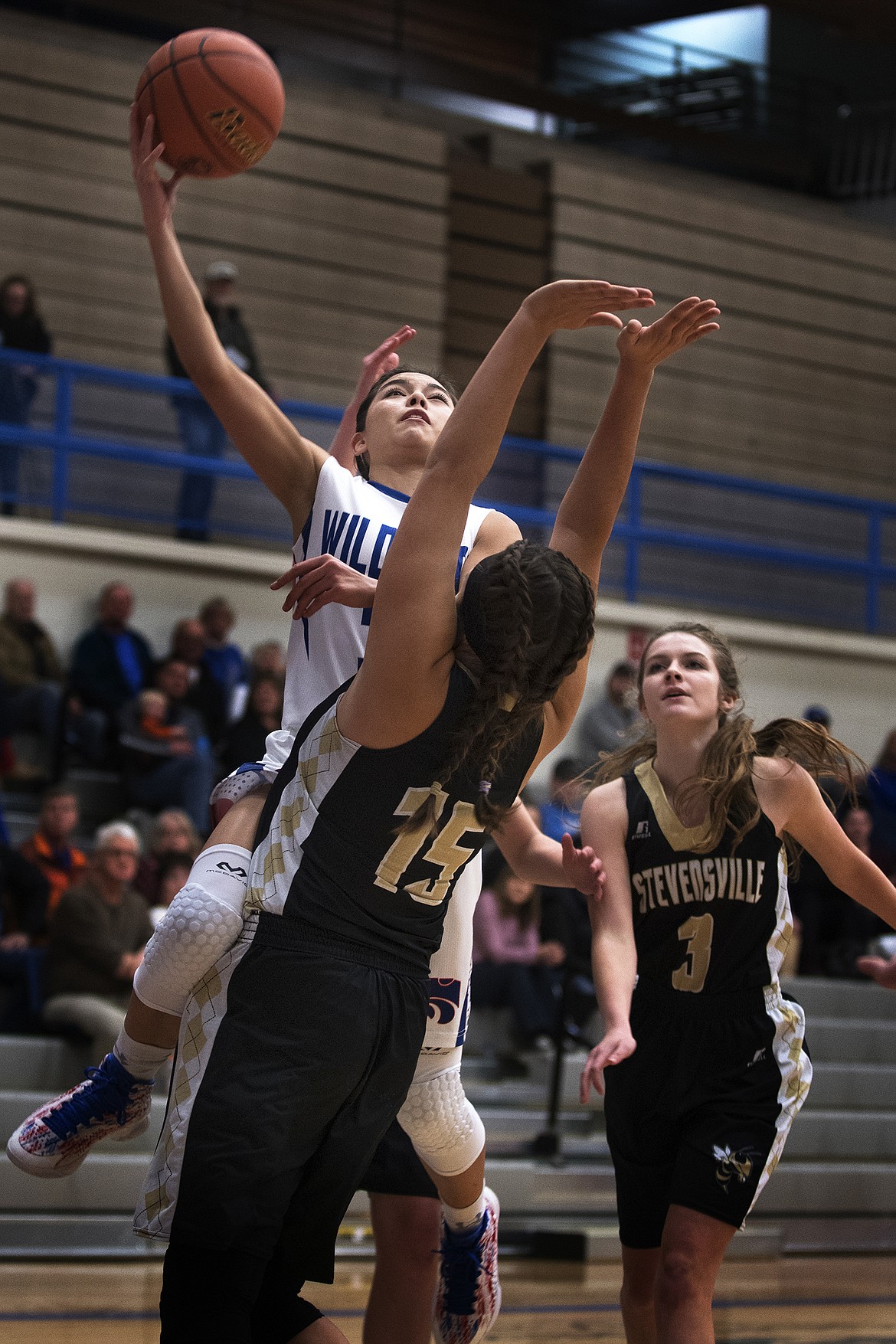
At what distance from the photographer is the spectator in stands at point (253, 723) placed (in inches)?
328

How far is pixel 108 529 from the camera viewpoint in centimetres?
979

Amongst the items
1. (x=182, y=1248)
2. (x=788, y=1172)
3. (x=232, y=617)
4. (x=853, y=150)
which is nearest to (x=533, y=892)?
(x=788, y=1172)

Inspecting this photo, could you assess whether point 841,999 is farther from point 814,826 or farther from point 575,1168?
point 814,826

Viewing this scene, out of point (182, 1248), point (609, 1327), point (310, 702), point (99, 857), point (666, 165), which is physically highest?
point (666, 165)

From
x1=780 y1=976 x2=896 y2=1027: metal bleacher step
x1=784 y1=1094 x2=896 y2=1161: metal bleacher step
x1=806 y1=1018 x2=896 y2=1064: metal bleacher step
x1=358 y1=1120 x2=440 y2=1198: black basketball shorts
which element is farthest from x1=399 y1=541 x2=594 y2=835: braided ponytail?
x1=780 y1=976 x2=896 y2=1027: metal bleacher step

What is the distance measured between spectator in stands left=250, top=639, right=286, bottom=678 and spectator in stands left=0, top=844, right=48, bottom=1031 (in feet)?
6.41

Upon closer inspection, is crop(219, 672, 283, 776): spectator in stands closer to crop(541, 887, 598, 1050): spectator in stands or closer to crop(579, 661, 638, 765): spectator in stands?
crop(541, 887, 598, 1050): spectator in stands

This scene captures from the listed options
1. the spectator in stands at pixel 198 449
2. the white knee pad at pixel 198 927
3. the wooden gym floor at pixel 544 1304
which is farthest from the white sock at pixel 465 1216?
the spectator in stands at pixel 198 449

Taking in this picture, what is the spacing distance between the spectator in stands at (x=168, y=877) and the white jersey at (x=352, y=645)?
4.22m

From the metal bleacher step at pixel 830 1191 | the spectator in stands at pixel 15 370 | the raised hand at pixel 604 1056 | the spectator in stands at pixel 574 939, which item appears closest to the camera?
the raised hand at pixel 604 1056

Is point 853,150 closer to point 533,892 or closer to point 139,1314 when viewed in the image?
point 533,892

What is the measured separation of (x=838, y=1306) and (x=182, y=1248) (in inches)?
150

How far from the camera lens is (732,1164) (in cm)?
307

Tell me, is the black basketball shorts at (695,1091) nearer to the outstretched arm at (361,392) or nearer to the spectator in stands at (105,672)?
the outstretched arm at (361,392)
